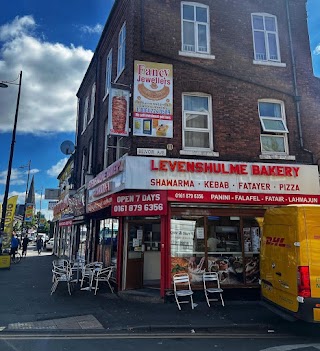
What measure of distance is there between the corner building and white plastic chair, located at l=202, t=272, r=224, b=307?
0.25m

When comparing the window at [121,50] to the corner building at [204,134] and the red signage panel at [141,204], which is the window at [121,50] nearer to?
the corner building at [204,134]

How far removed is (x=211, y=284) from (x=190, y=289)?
32.8 inches

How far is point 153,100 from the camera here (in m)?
10.2

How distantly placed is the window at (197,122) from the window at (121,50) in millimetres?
2854

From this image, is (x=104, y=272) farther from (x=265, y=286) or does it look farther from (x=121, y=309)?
(x=265, y=286)

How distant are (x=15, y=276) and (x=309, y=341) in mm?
12071

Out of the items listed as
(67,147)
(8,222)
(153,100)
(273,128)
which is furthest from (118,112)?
(8,222)

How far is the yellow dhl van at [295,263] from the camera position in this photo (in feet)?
19.1

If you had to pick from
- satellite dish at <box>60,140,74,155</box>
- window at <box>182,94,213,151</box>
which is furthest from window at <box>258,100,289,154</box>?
satellite dish at <box>60,140,74,155</box>

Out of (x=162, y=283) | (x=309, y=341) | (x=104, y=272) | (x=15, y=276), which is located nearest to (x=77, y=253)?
(x=15, y=276)

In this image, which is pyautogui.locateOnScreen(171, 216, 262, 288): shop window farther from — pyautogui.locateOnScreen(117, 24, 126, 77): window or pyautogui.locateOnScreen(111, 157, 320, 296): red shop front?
pyautogui.locateOnScreen(117, 24, 126, 77): window

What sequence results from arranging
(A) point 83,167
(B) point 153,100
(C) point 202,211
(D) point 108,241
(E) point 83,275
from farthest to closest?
(A) point 83,167
(D) point 108,241
(E) point 83,275
(B) point 153,100
(C) point 202,211

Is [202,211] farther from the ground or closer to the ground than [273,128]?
closer to the ground

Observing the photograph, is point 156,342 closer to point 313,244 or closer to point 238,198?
point 313,244
